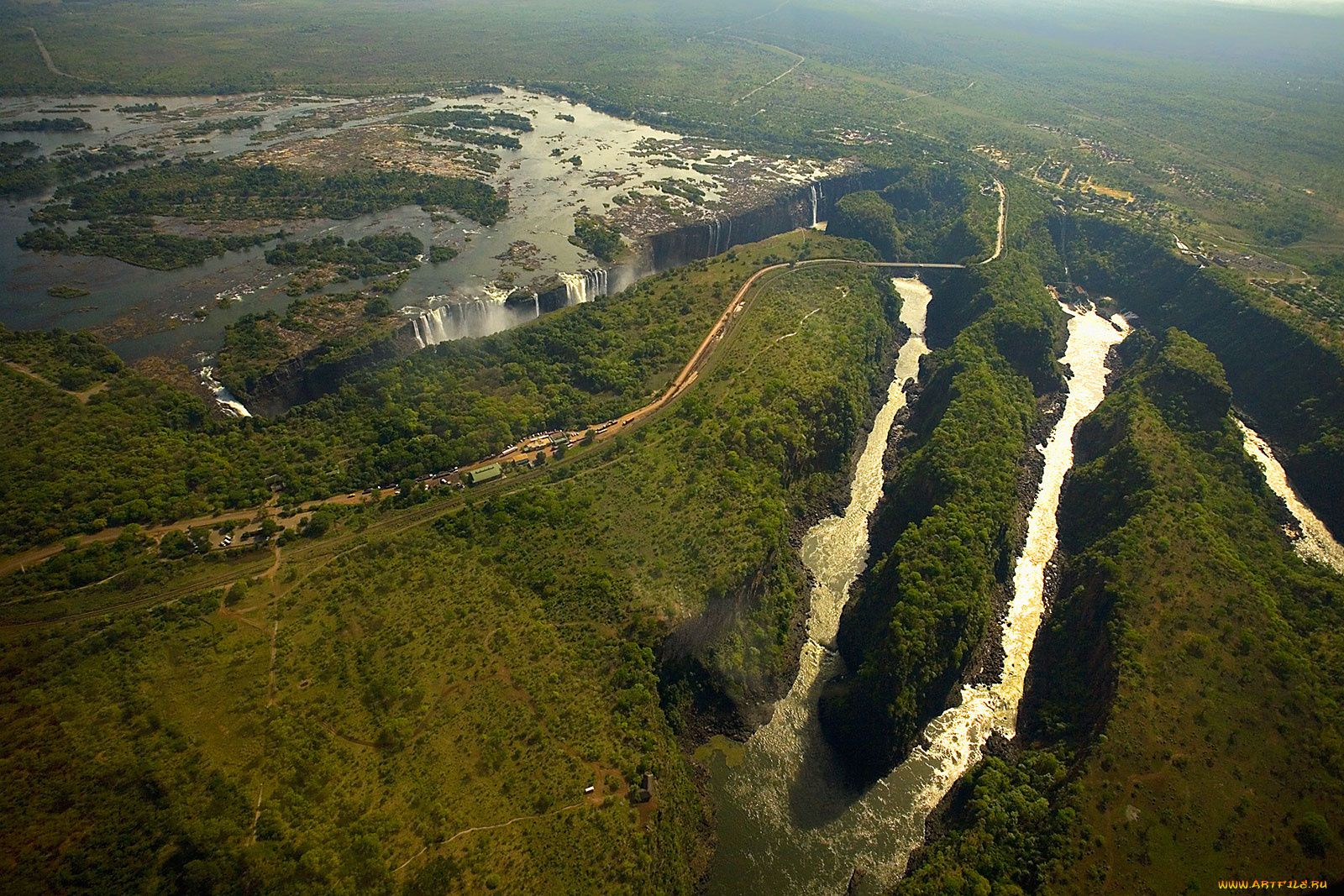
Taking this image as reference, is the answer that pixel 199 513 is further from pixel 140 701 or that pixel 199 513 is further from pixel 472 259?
pixel 472 259

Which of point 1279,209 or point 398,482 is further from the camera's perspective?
point 1279,209

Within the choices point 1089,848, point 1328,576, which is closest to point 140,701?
point 1089,848

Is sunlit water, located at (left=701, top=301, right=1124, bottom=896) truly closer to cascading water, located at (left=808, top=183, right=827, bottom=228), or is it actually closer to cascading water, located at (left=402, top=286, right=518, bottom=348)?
cascading water, located at (left=402, top=286, right=518, bottom=348)

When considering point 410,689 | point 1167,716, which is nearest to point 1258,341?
point 1167,716

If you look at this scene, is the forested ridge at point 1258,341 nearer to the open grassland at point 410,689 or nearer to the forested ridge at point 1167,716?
the forested ridge at point 1167,716

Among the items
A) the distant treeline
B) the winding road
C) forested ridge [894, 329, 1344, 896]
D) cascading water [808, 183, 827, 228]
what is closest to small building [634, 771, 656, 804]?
forested ridge [894, 329, 1344, 896]
